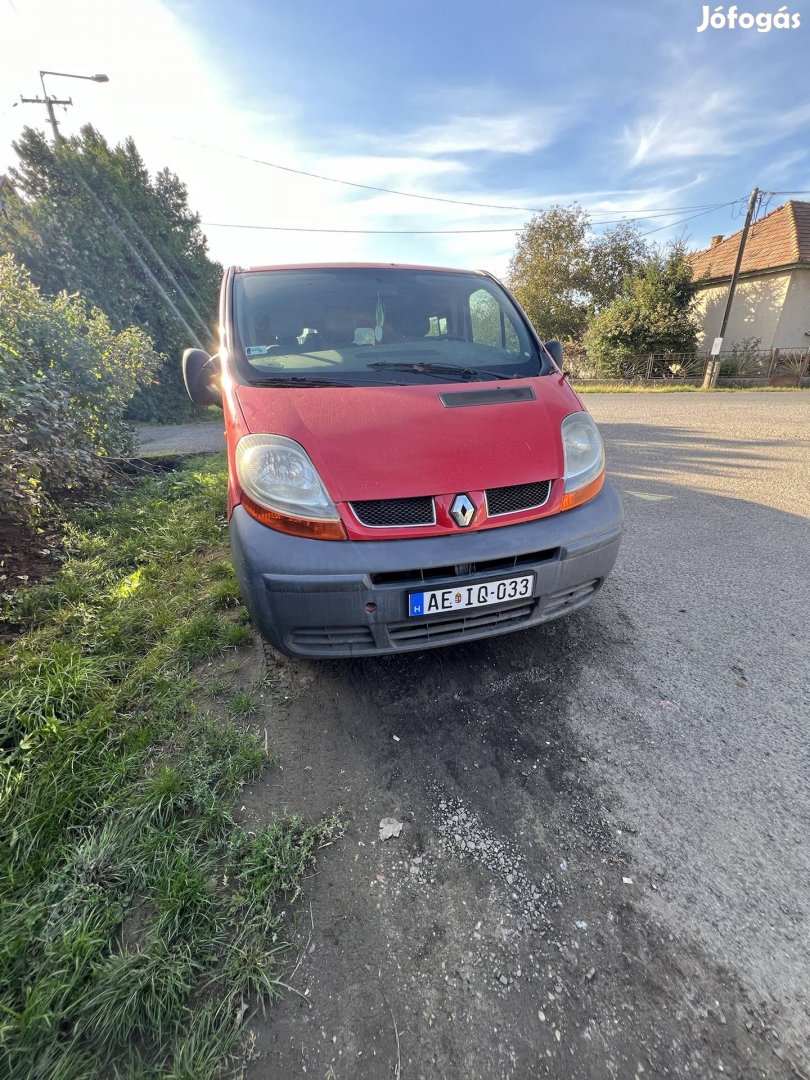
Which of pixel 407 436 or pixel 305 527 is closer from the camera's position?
pixel 305 527

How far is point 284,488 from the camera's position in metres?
1.71

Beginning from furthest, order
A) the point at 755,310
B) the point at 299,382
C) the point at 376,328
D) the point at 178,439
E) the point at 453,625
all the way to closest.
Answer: the point at 755,310
the point at 178,439
the point at 376,328
the point at 299,382
the point at 453,625

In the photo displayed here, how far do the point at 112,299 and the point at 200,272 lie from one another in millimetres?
3320

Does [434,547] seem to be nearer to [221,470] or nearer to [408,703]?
[408,703]

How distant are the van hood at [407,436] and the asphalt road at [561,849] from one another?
0.95 meters

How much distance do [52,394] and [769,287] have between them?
26.5 metres

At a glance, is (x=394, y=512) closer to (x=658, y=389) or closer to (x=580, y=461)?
(x=580, y=461)

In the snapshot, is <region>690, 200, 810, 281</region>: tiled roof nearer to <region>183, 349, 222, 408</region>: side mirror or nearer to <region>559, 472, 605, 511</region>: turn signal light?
<region>559, 472, 605, 511</region>: turn signal light

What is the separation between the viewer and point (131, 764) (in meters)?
1.67

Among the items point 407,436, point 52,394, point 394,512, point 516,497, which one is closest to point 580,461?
point 516,497

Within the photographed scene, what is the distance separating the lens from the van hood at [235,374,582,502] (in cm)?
171

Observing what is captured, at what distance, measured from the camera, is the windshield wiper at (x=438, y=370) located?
229cm

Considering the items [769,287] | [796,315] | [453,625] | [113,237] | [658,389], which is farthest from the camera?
[769,287]

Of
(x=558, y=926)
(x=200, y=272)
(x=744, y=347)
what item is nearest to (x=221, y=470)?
(x=558, y=926)
